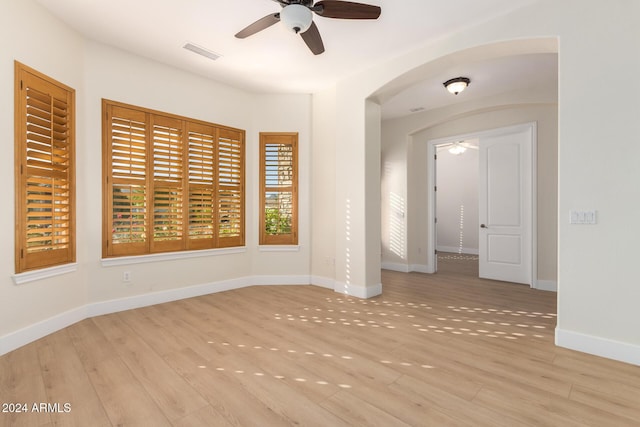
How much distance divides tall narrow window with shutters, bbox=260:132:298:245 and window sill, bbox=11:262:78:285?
2.49 m

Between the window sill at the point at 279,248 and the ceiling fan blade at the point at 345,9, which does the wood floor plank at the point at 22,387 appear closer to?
the window sill at the point at 279,248

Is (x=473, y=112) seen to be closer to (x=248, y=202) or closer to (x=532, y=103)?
(x=532, y=103)

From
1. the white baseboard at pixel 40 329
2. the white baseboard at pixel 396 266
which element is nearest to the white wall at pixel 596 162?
the white baseboard at pixel 396 266

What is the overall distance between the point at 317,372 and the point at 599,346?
2261mm

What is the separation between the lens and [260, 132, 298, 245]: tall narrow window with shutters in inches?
205

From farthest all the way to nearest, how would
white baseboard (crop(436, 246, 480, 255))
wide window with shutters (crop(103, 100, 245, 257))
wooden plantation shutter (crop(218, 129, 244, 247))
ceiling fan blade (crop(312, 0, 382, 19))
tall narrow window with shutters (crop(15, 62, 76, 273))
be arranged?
1. white baseboard (crop(436, 246, 480, 255))
2. wooden plantation shutter (crop(218, 129, 244, 247))
3. wide window with shutters (crop(103, 100, 245, 257))
4. tall narrow window with shutters (crop(15, 62, 76, 273))
5. ceiling fan blade (crop(312, 0, 382, 19))

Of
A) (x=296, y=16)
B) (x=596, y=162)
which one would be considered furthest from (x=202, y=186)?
(x=596, y=162)

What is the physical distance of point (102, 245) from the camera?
12.1 feet

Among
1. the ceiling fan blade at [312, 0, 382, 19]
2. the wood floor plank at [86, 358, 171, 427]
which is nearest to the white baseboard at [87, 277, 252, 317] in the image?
the wood floor plank at [86, 358, 171, 427]

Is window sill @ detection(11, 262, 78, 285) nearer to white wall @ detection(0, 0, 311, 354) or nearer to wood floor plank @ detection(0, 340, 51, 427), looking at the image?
white wall @ detection(0, 0, 311, 354)

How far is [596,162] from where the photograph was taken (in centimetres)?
261

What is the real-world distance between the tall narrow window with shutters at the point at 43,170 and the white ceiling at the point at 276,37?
0.81 meters

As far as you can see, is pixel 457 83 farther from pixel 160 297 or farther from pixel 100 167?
pixel 160 297

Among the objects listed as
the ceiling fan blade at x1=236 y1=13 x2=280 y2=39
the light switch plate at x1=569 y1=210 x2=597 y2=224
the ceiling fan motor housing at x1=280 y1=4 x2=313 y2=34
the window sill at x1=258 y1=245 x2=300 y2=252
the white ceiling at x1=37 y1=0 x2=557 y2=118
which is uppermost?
the white ceiling at x1=37 y1=0 x2=557 y2=118
